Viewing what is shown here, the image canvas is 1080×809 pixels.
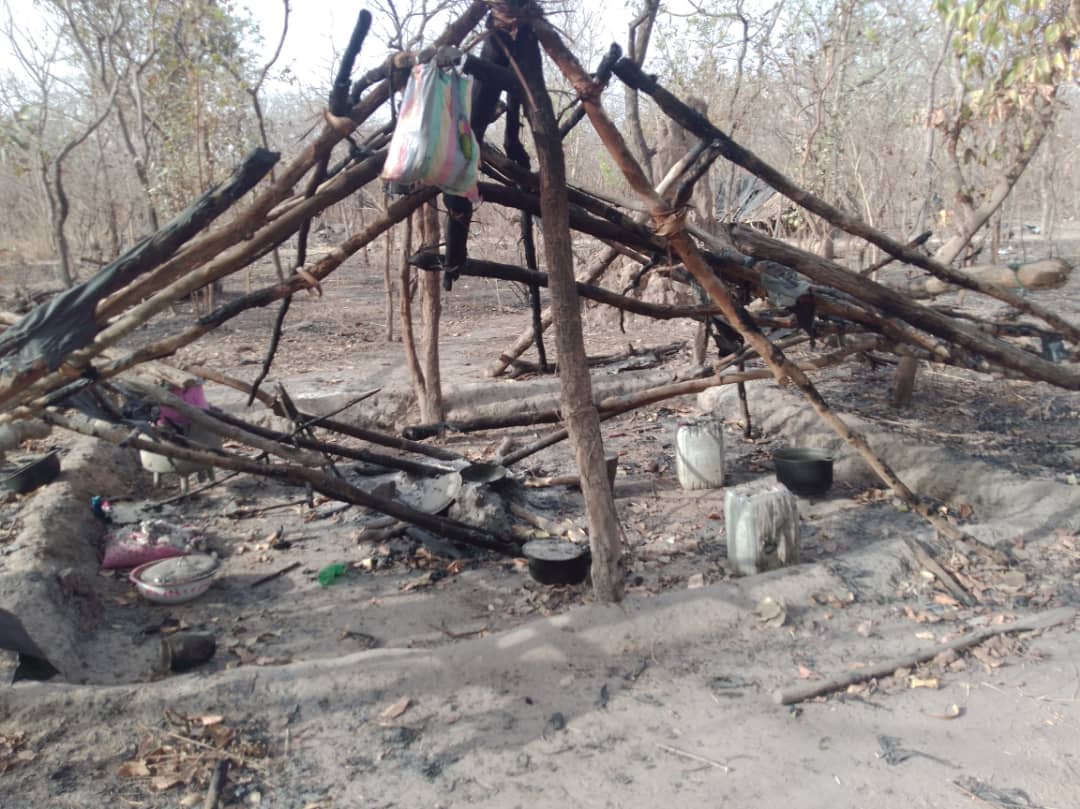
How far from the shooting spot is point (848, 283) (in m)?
4.66

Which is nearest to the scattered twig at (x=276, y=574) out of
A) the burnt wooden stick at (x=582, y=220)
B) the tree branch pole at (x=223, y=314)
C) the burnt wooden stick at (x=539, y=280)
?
the tree branch pole at (x=223, y=314)

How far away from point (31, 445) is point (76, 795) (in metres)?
5.41

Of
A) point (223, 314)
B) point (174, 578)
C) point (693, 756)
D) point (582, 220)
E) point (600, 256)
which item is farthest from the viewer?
point (600, 256)

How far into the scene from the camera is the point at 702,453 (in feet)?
21.5

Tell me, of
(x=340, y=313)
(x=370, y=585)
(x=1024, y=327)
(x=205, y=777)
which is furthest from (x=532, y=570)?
(x=340, y=313)

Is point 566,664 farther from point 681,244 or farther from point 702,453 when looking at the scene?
point 702,453

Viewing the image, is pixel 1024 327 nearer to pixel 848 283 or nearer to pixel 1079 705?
pixel 848 283

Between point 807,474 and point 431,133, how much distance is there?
4.09m

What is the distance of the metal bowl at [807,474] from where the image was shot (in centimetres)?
603

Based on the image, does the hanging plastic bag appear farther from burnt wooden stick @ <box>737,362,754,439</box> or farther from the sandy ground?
burnt wooden stick @ <box>737,362,754,439</box>

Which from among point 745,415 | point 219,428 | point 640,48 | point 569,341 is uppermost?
point 640,48

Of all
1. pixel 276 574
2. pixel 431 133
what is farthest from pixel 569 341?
pixel 276 574

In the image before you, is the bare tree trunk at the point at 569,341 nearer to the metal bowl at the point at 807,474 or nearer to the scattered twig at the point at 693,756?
the scattered twig at the point at 693,756

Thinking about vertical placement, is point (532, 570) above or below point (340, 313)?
below
